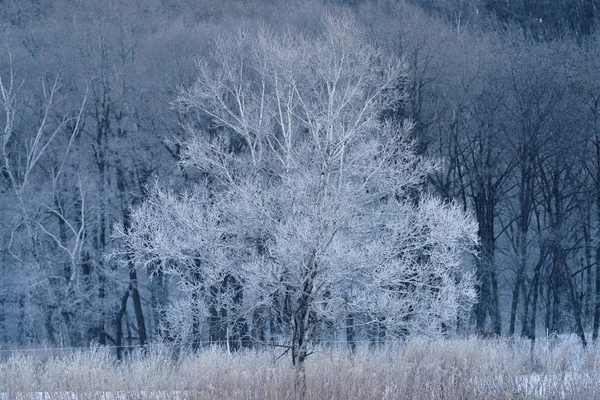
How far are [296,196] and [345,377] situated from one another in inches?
333

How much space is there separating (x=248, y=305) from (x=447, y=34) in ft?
65.4

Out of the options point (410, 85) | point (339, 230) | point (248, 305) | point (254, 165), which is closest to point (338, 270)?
point (339, 230)

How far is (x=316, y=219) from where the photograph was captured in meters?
19.4

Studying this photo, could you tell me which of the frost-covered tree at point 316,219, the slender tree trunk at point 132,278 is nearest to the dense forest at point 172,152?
the slender tree trunk at point 132,278

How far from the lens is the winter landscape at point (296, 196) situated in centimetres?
1812

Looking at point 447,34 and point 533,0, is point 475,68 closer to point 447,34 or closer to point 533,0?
point 447,34

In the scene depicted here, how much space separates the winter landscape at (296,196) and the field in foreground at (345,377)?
0.09 m

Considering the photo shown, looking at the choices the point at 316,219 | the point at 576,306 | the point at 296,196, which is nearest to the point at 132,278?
the point at 296,196

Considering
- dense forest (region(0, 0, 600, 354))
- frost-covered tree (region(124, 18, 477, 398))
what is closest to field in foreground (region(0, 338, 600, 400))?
frost-covered tree (region(124, 18, 477, 398))

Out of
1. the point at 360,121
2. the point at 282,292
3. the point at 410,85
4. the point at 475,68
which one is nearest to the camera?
the point at 282,292

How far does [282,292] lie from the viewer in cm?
2034

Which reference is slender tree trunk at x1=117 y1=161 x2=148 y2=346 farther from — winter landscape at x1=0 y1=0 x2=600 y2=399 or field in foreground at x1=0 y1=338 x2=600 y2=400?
field in foreground at x1=0 y1=338 x2=600 y2=400

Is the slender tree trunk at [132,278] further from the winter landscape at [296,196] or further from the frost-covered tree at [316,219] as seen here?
the frost-covered tree at [316,219]

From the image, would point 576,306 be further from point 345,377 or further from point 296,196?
point 345,377
